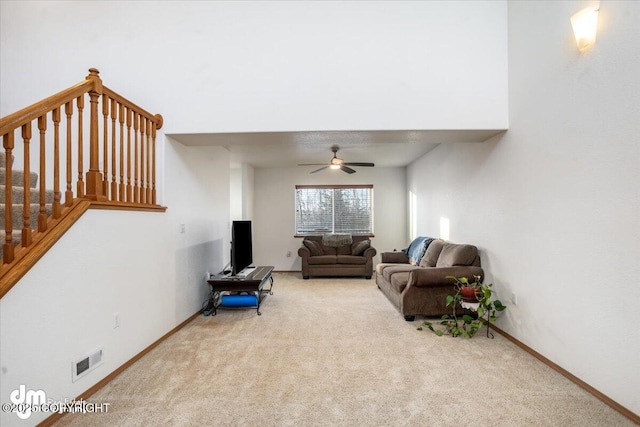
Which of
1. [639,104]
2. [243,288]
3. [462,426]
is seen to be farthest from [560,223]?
[243,288]

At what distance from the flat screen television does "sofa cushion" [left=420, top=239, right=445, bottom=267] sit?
267 centimetres

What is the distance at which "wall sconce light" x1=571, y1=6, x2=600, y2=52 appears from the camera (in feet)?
7.11

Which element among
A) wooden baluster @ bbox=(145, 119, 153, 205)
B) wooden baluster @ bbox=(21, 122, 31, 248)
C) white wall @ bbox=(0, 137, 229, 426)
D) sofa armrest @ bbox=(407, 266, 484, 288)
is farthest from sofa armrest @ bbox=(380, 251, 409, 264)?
wooden baluster @ bbox=(21, 122, 31, 248)

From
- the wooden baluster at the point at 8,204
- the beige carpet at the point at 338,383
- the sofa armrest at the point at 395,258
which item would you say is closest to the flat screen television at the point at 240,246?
the beige carpet at the point at 338,383

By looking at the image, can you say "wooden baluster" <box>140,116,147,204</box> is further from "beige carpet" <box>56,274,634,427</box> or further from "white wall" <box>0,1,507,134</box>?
"beige carpet" <box>56,274,634,427</box>

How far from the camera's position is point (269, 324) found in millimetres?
3816

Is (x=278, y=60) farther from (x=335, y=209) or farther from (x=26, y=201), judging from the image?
(x=335, y=209)

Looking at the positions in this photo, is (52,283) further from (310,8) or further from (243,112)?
(310,8)

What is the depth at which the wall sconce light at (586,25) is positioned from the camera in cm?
217

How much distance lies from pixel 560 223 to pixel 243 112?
2.97m

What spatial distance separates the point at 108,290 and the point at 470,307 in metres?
3.33

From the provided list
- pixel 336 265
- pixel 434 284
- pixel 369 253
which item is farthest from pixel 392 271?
pixel 336 265

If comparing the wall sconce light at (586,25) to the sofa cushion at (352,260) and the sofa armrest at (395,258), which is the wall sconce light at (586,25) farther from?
the sofa cushion at (352,260)

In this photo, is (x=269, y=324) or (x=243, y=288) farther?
(x=243, y=288)
